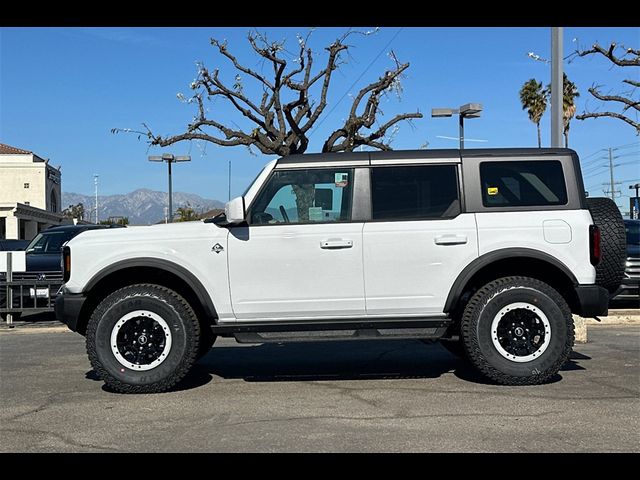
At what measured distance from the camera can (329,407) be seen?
216 inches

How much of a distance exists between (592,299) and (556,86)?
469 centimetres

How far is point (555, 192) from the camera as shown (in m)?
6.33

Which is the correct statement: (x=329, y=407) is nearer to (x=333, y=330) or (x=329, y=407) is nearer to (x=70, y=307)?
(x=333, y=330)

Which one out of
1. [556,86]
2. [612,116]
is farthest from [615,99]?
[556,86]

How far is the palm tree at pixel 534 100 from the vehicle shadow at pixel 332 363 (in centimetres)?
3517

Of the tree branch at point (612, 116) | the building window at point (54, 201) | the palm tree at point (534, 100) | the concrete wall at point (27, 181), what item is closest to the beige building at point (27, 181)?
the concrete wall at point (27, 181)

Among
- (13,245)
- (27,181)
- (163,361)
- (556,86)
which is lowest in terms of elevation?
(163,361)

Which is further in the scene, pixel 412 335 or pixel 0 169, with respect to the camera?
pixel 0 169

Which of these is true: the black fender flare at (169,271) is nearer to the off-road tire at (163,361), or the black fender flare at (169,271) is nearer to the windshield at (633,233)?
the off-road tire at (163,361)

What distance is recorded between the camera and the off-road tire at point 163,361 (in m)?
6.09
